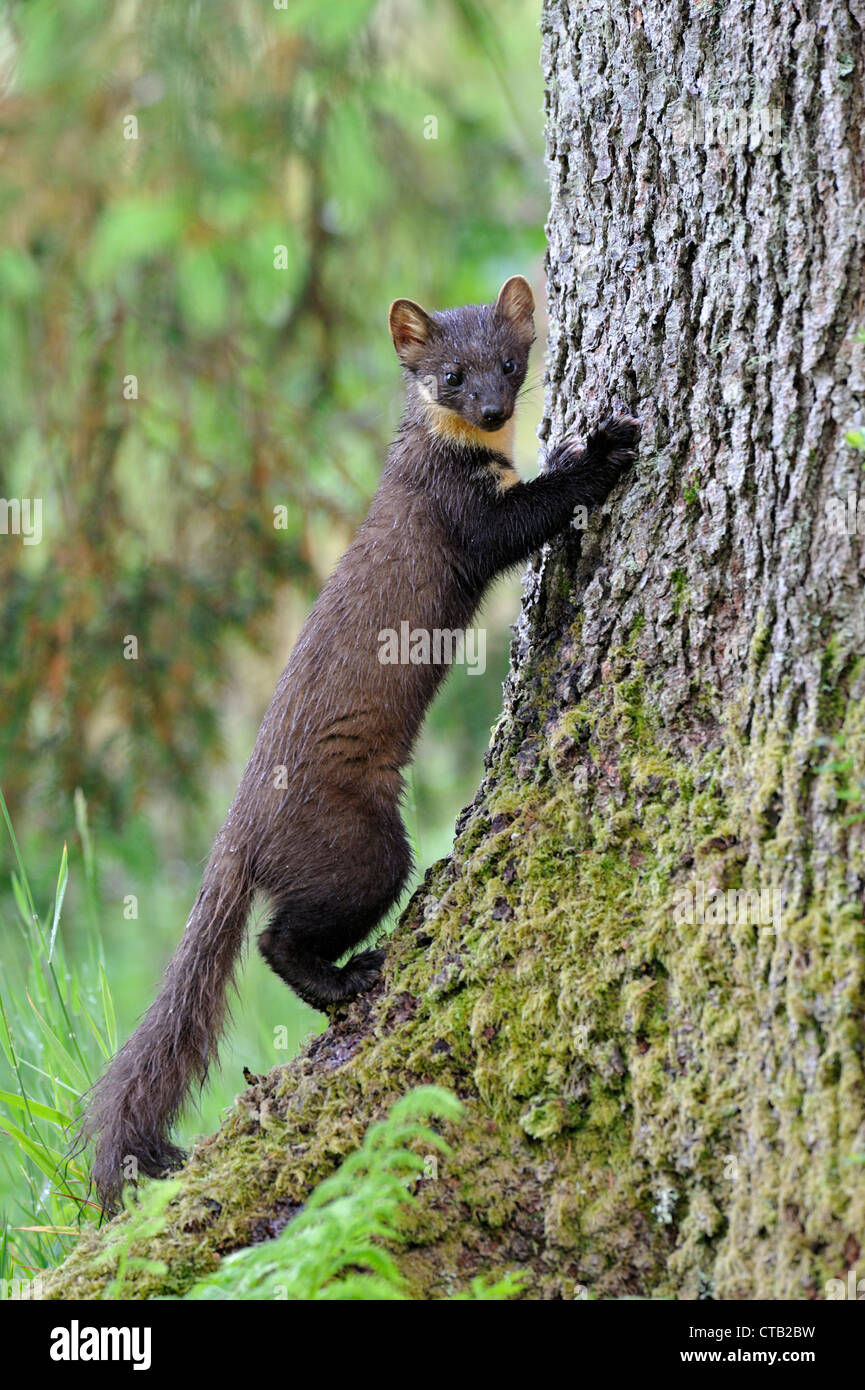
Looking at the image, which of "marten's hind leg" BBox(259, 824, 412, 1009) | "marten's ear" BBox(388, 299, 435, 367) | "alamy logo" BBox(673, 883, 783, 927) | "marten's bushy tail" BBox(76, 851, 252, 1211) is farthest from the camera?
"marten's ear" BBox(388, 299, 435, 367)

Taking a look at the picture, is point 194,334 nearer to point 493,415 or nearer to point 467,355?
point 467,355

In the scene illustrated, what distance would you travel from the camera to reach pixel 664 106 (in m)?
3.19

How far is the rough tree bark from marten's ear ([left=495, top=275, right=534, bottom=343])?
120 centimetres

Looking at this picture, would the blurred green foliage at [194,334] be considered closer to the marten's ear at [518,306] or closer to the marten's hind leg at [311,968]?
the marten's ear at [518,306]

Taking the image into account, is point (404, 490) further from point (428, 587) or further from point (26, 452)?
point (26, 452)

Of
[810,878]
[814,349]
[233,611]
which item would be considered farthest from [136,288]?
[810,878]

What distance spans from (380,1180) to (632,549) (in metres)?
1.67

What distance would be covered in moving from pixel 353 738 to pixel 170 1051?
1075 millimetres

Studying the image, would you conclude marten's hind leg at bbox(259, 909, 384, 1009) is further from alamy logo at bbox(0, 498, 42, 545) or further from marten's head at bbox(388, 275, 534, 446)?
alamy logo at bbox(0, 498, 42, 545)

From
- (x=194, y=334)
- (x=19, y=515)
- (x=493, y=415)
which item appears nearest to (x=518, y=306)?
(x=493, y=415)
